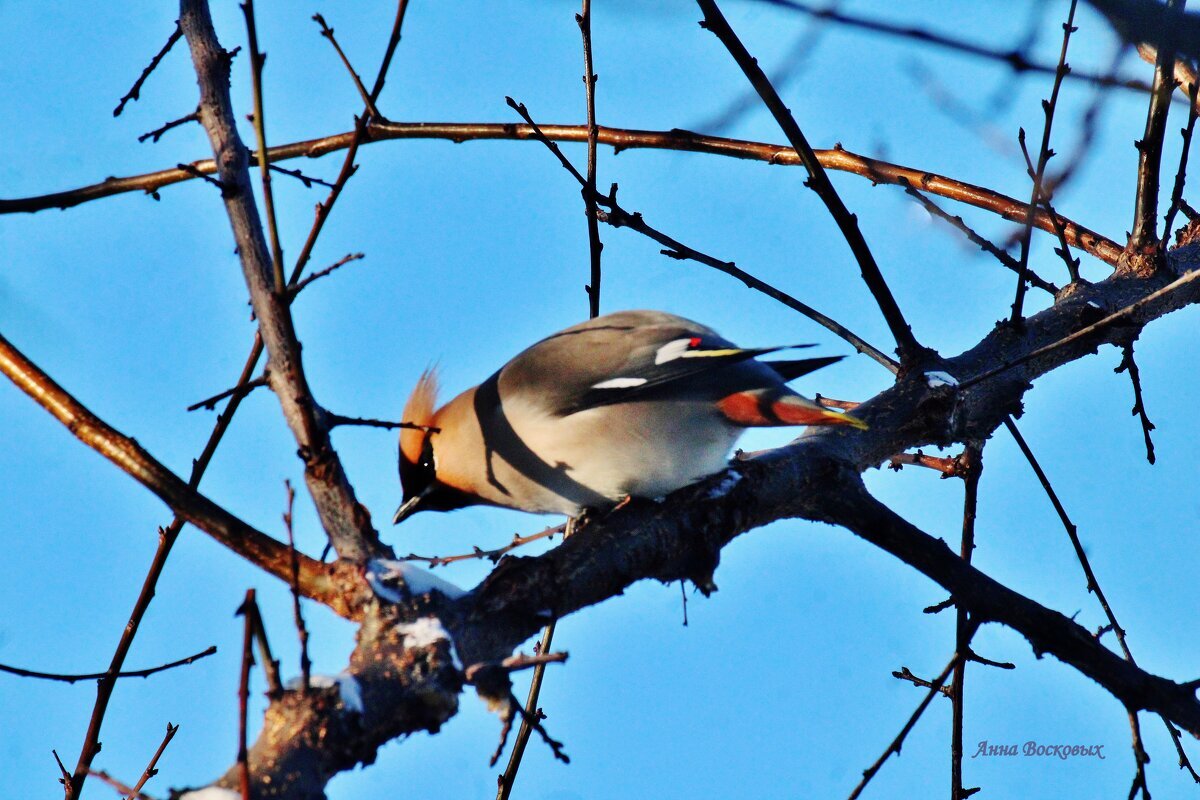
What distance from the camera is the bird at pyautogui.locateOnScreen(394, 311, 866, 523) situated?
3.57 m

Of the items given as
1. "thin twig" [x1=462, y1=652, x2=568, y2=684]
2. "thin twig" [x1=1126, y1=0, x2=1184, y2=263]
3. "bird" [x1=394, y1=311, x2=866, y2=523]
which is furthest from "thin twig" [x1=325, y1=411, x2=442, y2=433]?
"thin twig" [x1=1126, y1=0, x2=1184, y2=263]

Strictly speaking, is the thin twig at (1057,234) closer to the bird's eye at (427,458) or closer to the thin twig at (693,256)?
the thin twig at (693,256)

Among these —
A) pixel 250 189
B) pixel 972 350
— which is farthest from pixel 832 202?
pixel 250 189

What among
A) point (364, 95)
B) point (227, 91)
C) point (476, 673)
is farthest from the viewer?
point (227, 91)

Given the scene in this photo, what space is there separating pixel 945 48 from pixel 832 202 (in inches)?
64.1

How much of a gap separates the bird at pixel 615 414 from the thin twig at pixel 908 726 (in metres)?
0.86

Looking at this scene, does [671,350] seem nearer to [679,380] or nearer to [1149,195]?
[679,380]

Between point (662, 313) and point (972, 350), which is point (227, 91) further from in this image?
point (972, 350)

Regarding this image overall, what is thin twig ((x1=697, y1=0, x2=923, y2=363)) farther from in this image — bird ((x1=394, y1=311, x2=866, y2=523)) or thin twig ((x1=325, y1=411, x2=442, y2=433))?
thin twig ((x1=325, y1=411, x2=442, y2=433))

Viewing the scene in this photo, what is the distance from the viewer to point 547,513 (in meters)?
3.95

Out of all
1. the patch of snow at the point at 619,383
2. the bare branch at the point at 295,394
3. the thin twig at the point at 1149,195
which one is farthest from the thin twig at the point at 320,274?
the thin twig at the point at 1149,195

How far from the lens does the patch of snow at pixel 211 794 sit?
2.02 metres

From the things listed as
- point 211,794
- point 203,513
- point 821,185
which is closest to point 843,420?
point 821,185

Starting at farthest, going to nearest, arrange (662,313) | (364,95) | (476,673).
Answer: (662,313), (364,95), (476,673)
